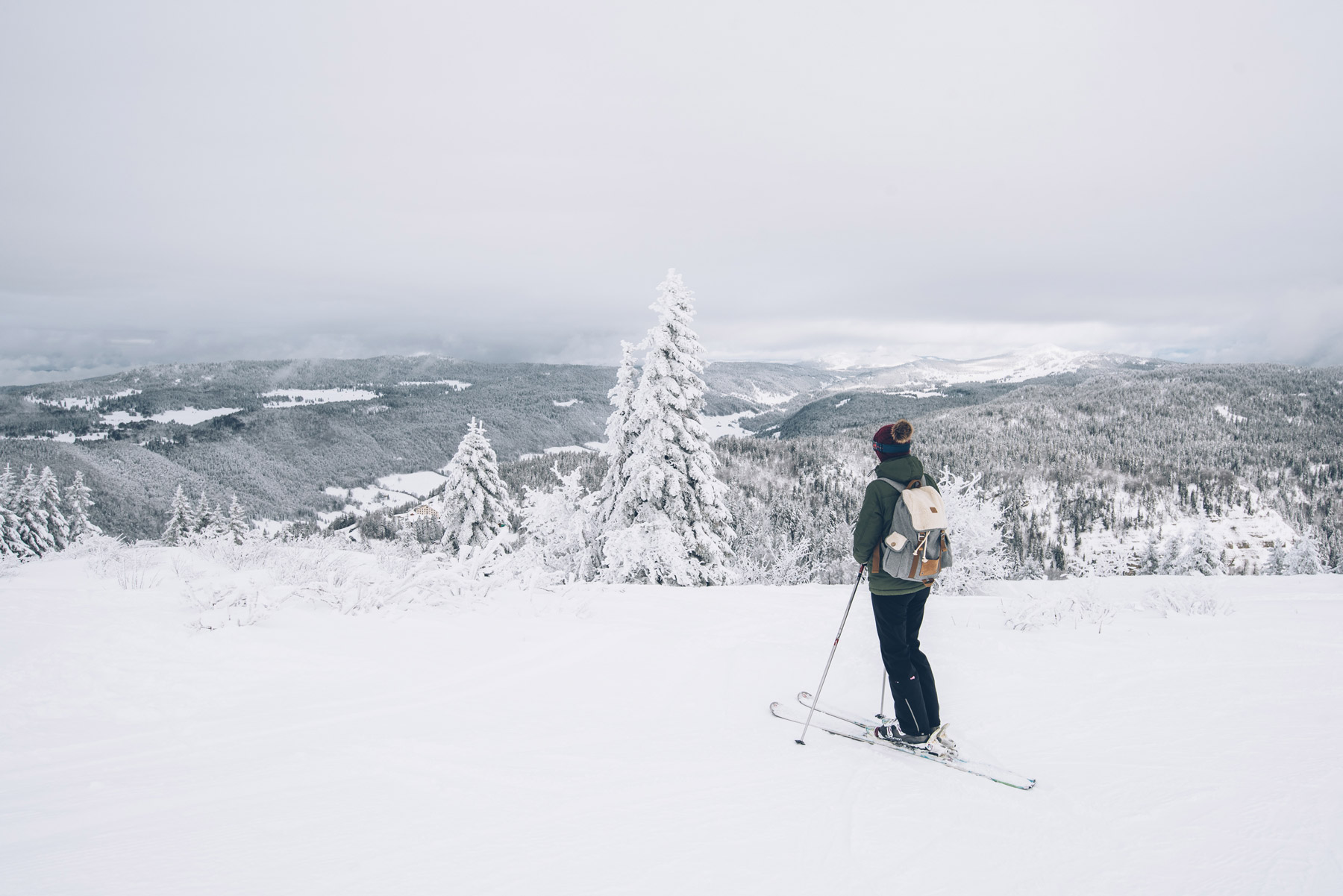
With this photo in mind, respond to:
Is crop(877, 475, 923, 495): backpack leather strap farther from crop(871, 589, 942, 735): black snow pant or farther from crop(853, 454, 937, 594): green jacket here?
crop(871, 589, 942, 735): black snow pant

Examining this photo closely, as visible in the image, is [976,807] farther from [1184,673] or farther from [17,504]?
[17,504]

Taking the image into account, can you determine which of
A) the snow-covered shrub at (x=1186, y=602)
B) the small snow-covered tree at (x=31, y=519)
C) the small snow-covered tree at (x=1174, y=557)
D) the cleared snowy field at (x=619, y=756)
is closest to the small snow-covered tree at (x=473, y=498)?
the cleared snowy field at (x=619, y=756)

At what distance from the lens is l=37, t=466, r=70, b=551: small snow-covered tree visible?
37.8 metres

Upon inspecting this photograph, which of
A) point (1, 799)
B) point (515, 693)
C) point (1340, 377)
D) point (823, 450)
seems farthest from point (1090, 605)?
point (1340, 377)

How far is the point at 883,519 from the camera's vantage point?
174 inches

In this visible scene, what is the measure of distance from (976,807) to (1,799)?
5.89m

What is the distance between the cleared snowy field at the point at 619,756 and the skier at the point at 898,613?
12.7 inches

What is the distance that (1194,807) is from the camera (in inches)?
131

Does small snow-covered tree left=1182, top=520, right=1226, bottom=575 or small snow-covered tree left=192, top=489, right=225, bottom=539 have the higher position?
small snow-covered tree left=192, top=489, right=225, bottom=539

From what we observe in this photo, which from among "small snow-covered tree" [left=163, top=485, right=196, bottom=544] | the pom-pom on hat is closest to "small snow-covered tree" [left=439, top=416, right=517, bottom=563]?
the pom-pom on hat

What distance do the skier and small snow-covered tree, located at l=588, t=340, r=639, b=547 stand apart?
45.2 feet

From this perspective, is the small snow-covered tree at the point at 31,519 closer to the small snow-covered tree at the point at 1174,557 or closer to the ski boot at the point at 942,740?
the ski boot at the point at 942,740

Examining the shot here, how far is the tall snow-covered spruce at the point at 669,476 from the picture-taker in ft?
55.8

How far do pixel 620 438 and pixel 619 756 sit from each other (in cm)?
1467
